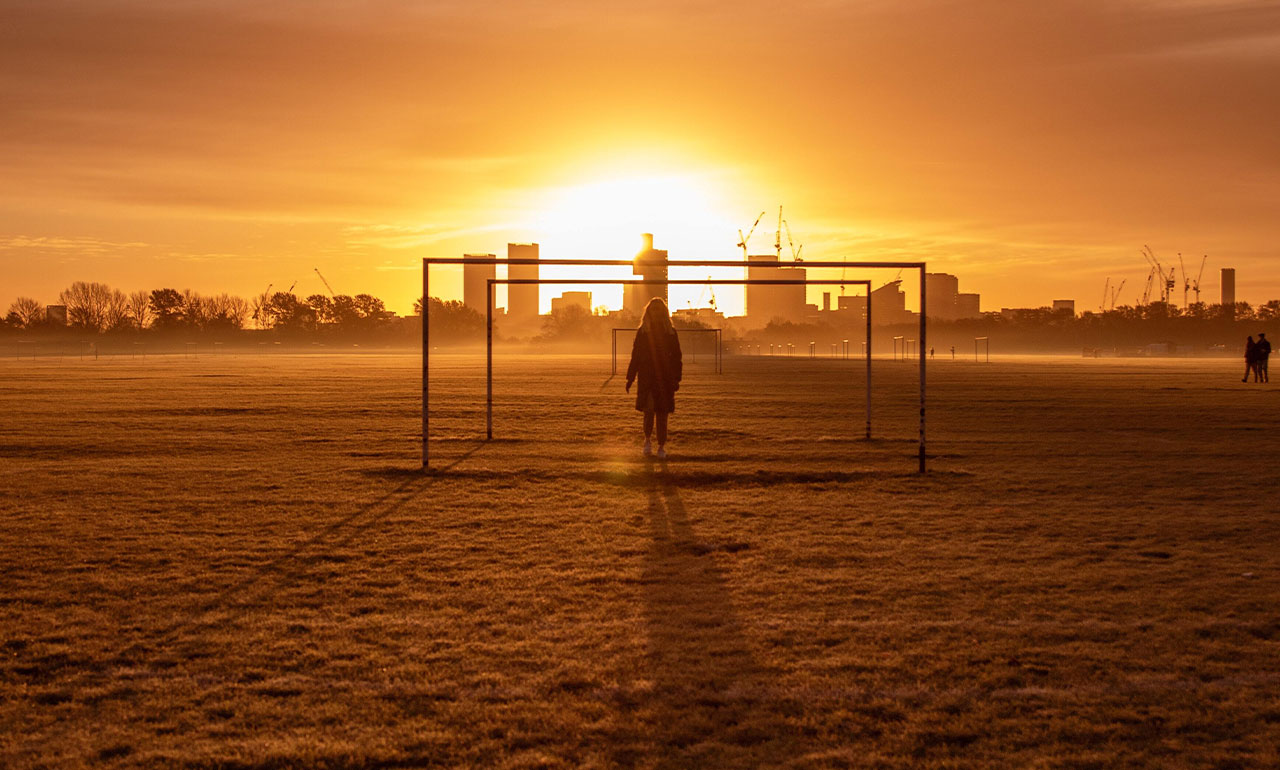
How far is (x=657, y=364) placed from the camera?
13.1 meters

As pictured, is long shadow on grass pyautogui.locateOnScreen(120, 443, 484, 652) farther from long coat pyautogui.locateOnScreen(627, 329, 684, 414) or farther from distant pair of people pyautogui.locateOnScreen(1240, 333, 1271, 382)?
distant pair of people pyautogui.locateOnScreen(1240, 333, 1271, 382)

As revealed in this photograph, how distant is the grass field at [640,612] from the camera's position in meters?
4.25

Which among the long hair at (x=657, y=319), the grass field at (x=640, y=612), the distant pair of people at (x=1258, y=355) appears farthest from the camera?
the distant pair of people at (x=1258, y=355)

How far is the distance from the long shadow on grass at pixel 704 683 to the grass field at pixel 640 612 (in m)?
0.02

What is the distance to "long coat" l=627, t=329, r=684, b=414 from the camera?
517 inches

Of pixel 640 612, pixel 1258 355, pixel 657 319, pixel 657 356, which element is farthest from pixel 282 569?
pixel 1258 355

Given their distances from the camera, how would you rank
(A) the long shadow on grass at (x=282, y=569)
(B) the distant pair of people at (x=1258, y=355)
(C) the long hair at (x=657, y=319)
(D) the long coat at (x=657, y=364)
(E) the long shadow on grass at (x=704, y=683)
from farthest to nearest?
(B) the distant pair of people at (x=1258, y=355) → (C) the long hair at (x=657, y=319) → (D) the long coat at (x=657, y=364) → (A) the long shadow on grass at (x=282, y=569) → (E) the long shadow on grass at (x=704, y=683)

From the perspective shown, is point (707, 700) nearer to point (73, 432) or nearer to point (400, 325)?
point (73, 432)

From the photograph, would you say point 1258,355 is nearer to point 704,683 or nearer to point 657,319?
point 657,319

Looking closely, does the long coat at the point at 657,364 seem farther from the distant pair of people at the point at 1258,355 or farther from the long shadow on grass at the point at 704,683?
the distant pair of people at the point at 1258,355

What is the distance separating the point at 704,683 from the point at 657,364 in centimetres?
844

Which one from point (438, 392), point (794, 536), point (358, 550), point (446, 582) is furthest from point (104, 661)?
point (438, 392)

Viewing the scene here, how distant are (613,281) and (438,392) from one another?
19.0 m

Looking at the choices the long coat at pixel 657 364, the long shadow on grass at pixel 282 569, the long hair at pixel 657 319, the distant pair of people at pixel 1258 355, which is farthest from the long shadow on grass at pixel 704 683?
the distant pair of people at pixel 1258 355
